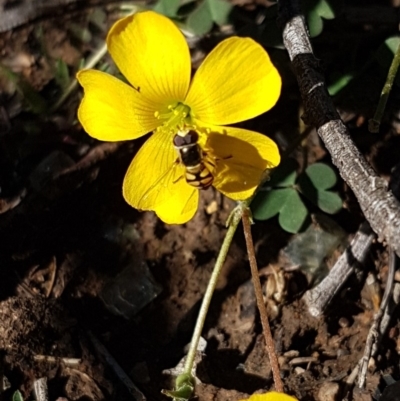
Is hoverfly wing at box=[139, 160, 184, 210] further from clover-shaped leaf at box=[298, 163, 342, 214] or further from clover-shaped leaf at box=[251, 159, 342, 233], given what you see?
clover-shaped leaf at box=[298, 163, 342, 214]

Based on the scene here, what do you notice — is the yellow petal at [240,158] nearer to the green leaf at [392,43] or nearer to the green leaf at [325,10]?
the green leaf at [325,10]

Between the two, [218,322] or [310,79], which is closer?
[310,79]

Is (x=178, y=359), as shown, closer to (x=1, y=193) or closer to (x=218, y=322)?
(x=218, y=322)

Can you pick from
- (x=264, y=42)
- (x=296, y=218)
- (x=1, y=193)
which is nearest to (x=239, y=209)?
(x=296, y=218)

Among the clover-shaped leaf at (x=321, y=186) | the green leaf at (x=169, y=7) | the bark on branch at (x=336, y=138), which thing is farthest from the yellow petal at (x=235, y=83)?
the green leaf at (x=169, y=7)

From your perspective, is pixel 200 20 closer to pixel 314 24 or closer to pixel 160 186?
pixel 314 24

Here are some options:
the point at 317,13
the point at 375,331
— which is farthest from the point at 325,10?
the point at 375,331

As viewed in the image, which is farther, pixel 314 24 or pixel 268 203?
pixel 268 203
